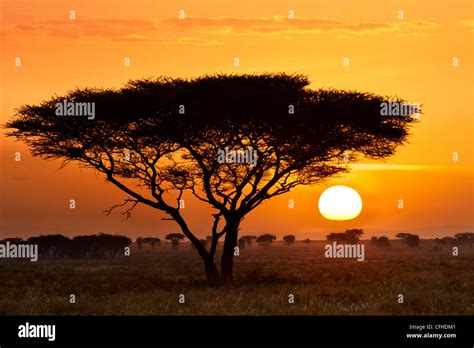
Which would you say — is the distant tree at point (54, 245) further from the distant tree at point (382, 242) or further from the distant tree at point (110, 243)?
the distant tree at point (382, 242)

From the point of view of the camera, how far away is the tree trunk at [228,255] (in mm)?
33281

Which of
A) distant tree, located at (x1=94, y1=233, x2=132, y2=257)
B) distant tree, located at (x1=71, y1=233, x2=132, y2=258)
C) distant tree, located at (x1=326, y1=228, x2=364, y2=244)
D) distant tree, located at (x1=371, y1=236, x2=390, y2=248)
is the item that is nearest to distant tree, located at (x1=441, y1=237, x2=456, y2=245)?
distant tree, located at (x1=371, y1=236, x2=390, y2=248)

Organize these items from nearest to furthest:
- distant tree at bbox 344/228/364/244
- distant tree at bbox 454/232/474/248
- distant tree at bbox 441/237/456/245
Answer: distant tree at bbox 344/228/364/244 < distant tree at bbox 454/232/474/248 < distant tree at bbox 441/237/456/245

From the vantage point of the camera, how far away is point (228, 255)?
33.7 metres

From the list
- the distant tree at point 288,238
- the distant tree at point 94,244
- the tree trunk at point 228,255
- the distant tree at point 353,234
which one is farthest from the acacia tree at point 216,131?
the distant tree at point 288,238

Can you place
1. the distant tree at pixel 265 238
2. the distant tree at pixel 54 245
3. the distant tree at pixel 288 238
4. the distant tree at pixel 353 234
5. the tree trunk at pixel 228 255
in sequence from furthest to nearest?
1. the distant tree at pixel 288 238
2. the distant tree at pixel 265 238
3. the distant tree at pixel 353 234
4. the distant tree at pixel 54 245
5. the tree trunk at pixel 228 255

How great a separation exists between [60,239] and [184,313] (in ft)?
321

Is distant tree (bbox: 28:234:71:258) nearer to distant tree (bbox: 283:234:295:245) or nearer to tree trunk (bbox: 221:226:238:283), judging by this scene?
distant tree (bbox: 283:234:295:245)

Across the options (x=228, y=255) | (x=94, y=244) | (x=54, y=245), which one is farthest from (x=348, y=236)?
(x=228, y=255)

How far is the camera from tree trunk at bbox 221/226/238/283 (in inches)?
1310

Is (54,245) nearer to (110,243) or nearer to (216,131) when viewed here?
(110,243)

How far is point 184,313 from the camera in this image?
21578mm
